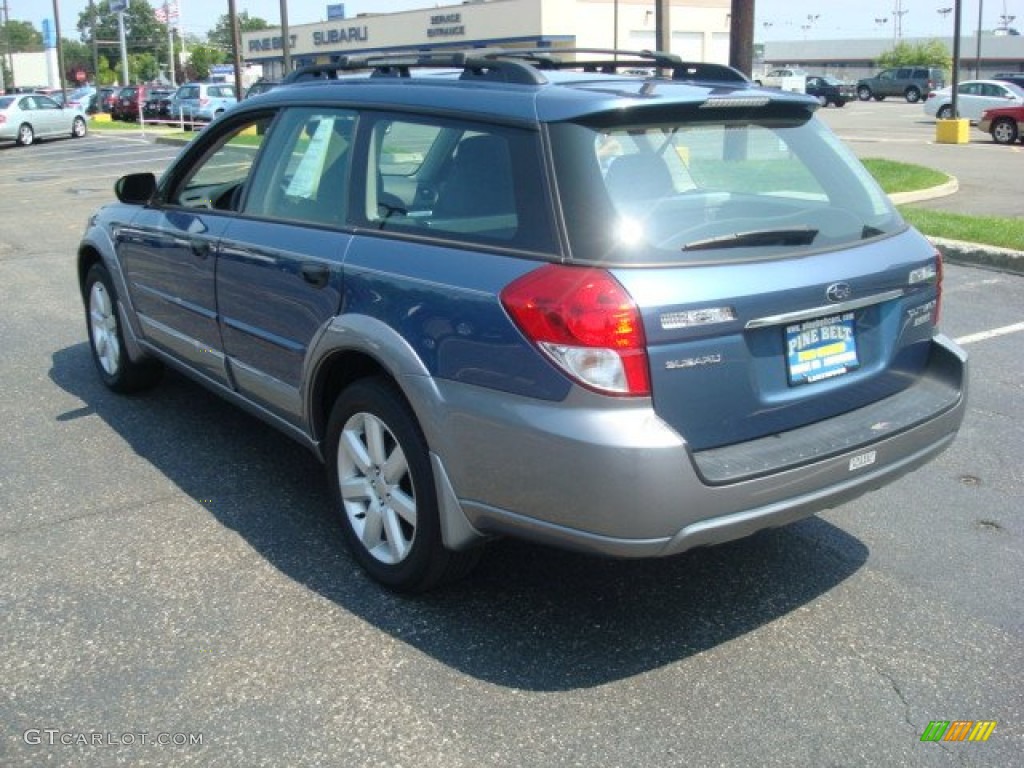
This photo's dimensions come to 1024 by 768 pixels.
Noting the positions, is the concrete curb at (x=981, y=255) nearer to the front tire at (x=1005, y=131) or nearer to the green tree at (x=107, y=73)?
the front tire at (x=1005, y=131)

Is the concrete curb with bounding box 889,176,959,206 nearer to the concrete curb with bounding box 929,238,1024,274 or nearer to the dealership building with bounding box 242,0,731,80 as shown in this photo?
the concrete curb with bounding box 929,238,1024,274

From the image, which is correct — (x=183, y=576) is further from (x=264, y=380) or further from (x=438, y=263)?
(x=438, y=263)

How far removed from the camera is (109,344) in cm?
616

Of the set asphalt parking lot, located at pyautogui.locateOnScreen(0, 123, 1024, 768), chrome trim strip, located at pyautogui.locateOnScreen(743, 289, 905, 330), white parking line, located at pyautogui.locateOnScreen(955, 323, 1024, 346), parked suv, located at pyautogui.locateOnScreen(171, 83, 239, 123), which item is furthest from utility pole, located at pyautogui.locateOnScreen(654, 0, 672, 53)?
parked suv, located at pyautogui.locateOnScreen(171, 83, 239, 123)

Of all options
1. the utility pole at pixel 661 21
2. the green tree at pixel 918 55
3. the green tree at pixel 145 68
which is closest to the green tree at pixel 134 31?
the green tree at pixel 145 68

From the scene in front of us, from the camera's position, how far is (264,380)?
439cm

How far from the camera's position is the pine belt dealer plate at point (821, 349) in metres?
3.31

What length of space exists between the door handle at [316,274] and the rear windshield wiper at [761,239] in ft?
4.52

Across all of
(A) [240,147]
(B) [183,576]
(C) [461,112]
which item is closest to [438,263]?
(C) [461,112]

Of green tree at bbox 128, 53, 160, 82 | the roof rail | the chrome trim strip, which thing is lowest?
the chrome trim strip

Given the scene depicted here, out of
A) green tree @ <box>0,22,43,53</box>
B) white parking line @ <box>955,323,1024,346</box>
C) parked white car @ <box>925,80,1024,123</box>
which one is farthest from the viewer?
green tree @ <box>0,22,43,53</box>

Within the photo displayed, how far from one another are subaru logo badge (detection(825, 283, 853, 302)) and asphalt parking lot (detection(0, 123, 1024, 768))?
1100 millimetres

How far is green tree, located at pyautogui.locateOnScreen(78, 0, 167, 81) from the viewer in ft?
442

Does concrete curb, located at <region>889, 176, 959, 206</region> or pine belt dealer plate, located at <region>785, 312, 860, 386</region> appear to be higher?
pine belt dealer plate, located at <region>785, 312, 860, 386</region>
